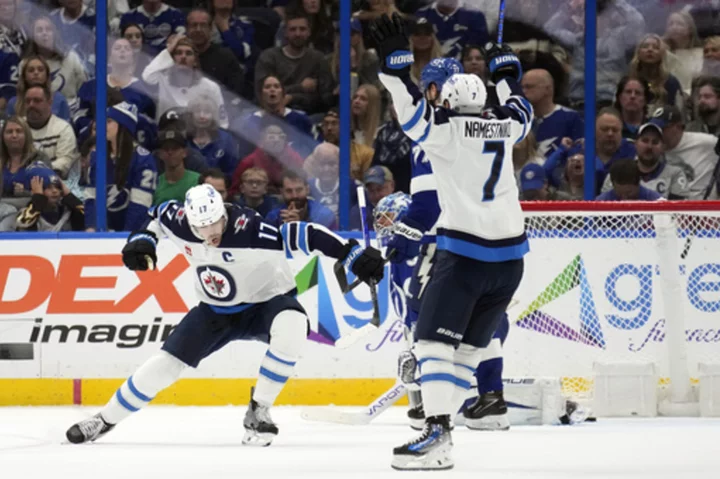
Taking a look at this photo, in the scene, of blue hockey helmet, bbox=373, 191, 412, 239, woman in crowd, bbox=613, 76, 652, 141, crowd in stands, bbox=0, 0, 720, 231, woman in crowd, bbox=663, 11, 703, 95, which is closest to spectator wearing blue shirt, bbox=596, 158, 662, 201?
crowd in stands, bbox=0, 0, 720, 231

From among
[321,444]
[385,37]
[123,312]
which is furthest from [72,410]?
[385,37]

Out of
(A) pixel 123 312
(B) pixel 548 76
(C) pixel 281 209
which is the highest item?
(B) pixel 548 76

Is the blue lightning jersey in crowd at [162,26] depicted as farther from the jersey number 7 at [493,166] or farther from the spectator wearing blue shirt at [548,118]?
the jersey number 7 at [493,166]

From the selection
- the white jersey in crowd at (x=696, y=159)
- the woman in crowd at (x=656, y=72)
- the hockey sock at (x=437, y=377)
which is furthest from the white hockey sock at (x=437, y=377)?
the woman in crowd at (x=656, y=72)

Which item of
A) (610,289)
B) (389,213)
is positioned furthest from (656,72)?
(389,213)

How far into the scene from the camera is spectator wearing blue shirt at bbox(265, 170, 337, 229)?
7.46m

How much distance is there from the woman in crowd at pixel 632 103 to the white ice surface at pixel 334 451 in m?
2.02

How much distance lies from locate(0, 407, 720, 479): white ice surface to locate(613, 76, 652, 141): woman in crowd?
202cm

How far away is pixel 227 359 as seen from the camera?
276 inches

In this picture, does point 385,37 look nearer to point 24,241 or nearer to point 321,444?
point 321,444

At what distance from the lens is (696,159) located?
24.5ft

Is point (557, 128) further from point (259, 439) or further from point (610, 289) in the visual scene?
point (259, 439)

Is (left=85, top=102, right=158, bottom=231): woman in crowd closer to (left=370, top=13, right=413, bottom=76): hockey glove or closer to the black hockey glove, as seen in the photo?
the black hockey glove

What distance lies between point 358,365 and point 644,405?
60.0 inches
